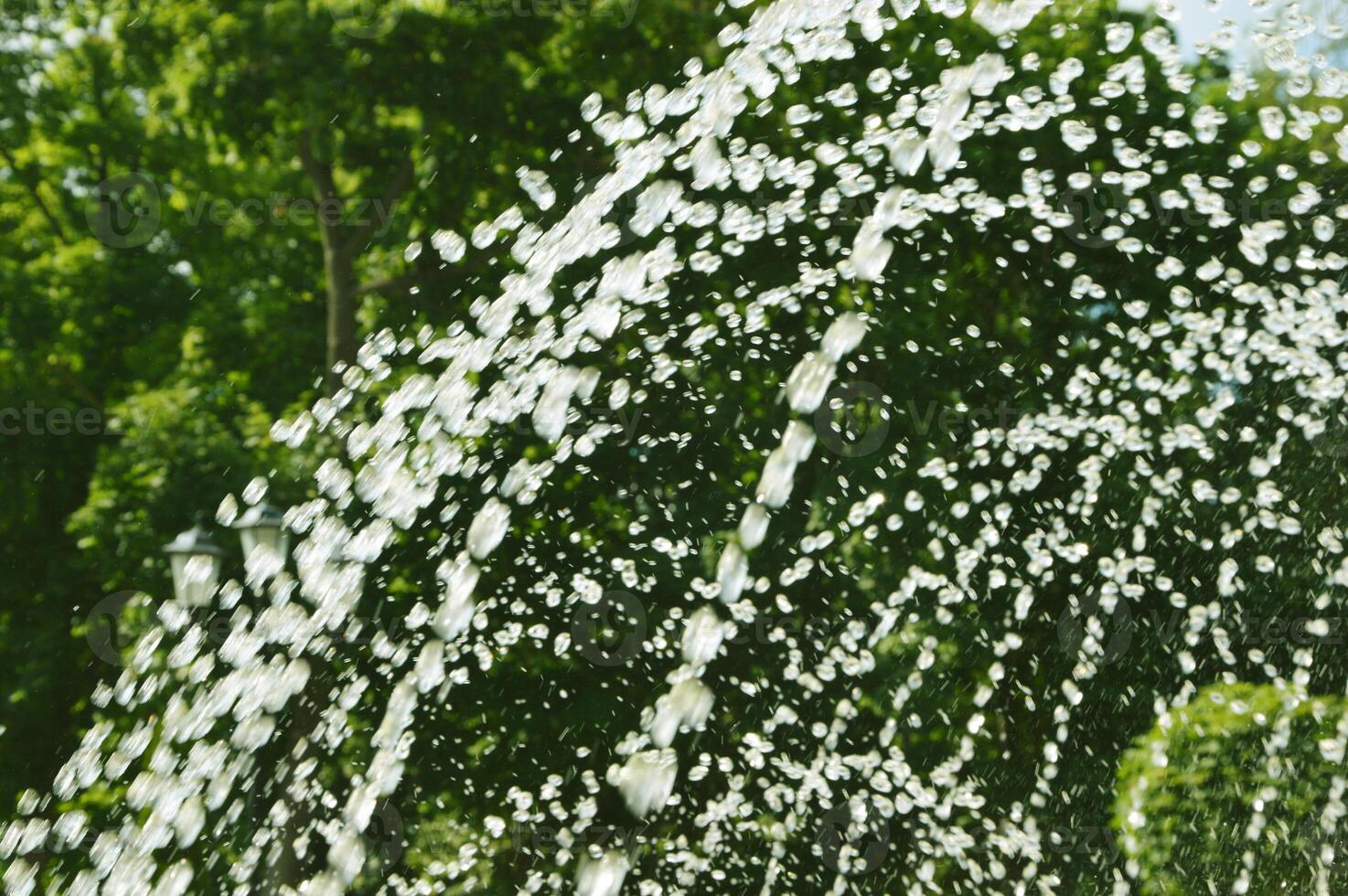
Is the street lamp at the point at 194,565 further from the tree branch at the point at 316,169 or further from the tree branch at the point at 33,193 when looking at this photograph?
the tree branch at the point at 33,193

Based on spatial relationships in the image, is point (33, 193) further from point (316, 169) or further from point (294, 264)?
point (316, 169)

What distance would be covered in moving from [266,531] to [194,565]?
45 cm

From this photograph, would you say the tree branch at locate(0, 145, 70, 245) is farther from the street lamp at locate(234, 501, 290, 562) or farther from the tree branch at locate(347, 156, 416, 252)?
the street lamp at locate(234, 501, 290, 562)

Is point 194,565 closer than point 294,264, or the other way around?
point 194,565

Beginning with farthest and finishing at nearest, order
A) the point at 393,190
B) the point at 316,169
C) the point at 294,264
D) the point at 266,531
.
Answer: the point at 294,264 < the point at 316,169 < the point at 393,190 < the point at 266,531

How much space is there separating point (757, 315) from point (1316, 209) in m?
3.74

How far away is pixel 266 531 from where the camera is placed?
19.8 feet

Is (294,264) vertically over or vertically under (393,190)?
under

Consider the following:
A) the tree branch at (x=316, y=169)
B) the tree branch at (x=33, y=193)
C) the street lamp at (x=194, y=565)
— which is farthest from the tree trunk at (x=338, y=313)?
the tree branch at (x=33, y=193)

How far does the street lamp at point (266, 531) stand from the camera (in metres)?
6.04

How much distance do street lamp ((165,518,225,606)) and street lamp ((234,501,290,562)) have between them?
20 centimetres

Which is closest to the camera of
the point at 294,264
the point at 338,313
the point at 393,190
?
the point at 338,313

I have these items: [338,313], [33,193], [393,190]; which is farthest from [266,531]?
[33,193]

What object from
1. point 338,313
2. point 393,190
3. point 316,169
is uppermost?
point 316,169
